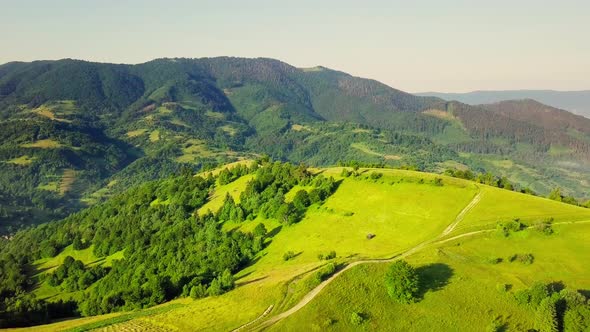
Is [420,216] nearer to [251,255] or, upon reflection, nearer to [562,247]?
[562,247]

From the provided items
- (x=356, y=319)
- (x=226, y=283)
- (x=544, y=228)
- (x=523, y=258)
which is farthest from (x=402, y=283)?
(x=544, y=228)

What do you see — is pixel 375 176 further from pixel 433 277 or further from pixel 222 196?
pixel 433 277

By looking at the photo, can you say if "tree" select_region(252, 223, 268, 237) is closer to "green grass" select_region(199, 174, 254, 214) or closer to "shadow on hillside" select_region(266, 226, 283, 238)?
"shadow on hillside" select_region(266, 226, 283, 238)

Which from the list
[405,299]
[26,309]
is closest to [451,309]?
[405,299]

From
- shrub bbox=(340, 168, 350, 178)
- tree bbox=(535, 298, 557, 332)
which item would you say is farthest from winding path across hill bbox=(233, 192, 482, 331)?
shrub bbox=(340, 168, 350, 178)

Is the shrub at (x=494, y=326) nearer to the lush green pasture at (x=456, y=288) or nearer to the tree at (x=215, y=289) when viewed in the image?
the lush green pasture at (x=456, y=288)

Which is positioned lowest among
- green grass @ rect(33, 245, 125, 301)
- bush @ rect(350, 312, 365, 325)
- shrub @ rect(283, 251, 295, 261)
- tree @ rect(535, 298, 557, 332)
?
green grass @ rect(33, 245, 125, 301)
